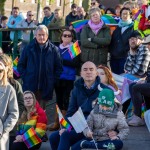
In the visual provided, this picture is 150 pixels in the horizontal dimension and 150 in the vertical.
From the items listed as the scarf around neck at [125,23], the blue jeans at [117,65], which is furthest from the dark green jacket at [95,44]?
the scarf around neck at [125,23]

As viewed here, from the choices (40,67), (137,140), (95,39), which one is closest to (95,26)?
(95,39)

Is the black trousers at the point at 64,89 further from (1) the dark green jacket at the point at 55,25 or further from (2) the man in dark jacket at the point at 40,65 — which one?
(1) the dark green jacket at the point at 55,25

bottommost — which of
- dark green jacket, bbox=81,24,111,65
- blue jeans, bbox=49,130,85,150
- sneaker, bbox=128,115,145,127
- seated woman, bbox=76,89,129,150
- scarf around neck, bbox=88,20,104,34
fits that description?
sneaker, bbox=128,115,145,127

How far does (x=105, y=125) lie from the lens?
7203mm

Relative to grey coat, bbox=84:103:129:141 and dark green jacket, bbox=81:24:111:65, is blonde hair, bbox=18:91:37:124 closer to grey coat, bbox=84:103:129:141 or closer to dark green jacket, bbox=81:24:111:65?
grey coat, bbox=84:103:129:141

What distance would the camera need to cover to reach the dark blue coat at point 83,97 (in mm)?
7634

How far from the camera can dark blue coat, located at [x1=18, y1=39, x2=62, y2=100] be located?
9.40 metres

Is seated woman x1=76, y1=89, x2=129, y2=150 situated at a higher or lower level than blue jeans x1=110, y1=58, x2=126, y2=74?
lower

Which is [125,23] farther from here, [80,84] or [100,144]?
[100,144]

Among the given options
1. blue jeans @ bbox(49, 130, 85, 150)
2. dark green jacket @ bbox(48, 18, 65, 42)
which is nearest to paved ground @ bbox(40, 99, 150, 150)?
blue jeans @ bbox(49, 130, 85, 150)

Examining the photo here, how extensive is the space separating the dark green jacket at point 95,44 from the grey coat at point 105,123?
2966 mm

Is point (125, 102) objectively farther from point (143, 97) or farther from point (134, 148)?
point (134, 148)

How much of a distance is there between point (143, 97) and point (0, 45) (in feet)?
14.7

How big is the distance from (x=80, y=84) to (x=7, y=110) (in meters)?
1.62
